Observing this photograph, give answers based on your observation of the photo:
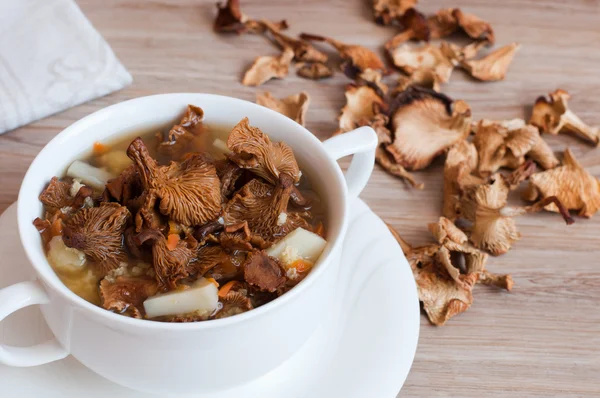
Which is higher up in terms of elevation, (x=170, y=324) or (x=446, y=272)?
(x=170, y=324)

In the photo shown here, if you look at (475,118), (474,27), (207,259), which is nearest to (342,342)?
(207,259)

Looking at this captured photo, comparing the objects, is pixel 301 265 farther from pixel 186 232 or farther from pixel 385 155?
pixel 385 155

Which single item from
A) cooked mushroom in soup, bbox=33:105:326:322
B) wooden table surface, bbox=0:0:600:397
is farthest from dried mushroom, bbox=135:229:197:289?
wooden table surface, bbox=0:0:600:397

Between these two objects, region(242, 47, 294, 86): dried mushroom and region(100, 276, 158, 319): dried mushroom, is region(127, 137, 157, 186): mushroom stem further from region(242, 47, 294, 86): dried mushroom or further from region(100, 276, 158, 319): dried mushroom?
region(242, 47, 294, 86): dried mushroom

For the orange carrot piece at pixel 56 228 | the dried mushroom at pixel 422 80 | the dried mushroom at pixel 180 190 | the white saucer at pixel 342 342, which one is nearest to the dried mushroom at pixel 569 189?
the dried mushroom at pixel 422 80

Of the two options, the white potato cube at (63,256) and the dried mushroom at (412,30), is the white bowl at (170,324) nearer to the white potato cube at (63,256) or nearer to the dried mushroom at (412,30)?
the white potato cube at (63,256)
